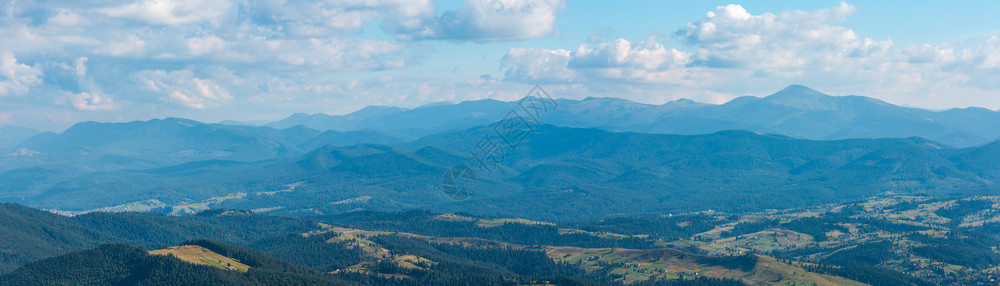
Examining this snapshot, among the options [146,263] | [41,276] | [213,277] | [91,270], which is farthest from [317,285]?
[41,276]

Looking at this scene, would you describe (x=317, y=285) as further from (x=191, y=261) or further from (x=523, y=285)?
(x=523, y=285)

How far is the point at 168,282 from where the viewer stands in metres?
177

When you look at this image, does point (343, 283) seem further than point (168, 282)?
Yes

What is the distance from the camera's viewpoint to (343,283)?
195 m

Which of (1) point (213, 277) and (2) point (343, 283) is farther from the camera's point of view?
(2) point (343, 283)

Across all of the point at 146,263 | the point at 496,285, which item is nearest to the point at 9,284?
the point at 146,263

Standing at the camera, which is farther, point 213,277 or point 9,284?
point 9,284

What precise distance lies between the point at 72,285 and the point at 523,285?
108 m

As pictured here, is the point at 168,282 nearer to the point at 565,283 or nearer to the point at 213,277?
the point at 213,277

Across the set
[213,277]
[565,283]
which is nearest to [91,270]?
[213,277]

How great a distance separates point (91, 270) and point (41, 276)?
15499mm

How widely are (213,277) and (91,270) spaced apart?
37733mm

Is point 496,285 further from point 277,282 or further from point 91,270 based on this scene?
point 91,270

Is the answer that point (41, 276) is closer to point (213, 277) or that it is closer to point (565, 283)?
point (213, 277)
